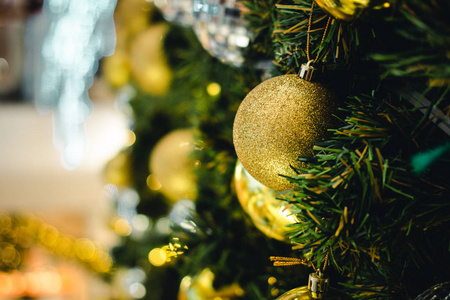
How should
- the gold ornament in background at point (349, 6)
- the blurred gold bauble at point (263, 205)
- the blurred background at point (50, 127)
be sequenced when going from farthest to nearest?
the blurred background at point (50, 127)
the blurred gold bauble at point (263, 205)
the gold ornament in background at point (349, 6)

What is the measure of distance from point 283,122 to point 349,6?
9cm

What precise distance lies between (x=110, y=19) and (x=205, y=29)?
70.5 inches

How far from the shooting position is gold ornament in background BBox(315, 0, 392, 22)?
0.22 m

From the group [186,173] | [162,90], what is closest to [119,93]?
[162,90]

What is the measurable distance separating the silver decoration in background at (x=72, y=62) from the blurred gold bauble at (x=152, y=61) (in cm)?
77

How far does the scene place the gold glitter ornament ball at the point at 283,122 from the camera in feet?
0.87

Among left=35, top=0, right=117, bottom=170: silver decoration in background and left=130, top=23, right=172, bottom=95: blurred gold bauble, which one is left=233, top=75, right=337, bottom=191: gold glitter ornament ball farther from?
left=35, top=0, right=117, bottom=170: silver decoration in background

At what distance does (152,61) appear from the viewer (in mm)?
818

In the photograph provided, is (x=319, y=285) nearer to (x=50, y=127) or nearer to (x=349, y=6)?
(x=349, y=6)

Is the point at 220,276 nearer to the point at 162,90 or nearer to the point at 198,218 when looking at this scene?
the point at 198,218

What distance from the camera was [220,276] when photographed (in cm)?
53

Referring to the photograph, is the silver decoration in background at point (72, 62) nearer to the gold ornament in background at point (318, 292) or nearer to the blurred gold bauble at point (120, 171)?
the blurred gold bauble at point (120, 171)

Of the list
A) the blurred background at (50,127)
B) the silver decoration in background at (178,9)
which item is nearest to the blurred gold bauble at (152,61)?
the silver decoration in background at (178,9)

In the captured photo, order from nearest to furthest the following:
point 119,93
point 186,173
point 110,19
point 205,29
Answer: point 205,29 < point 186,173 < point 119,93 < point 110,19
